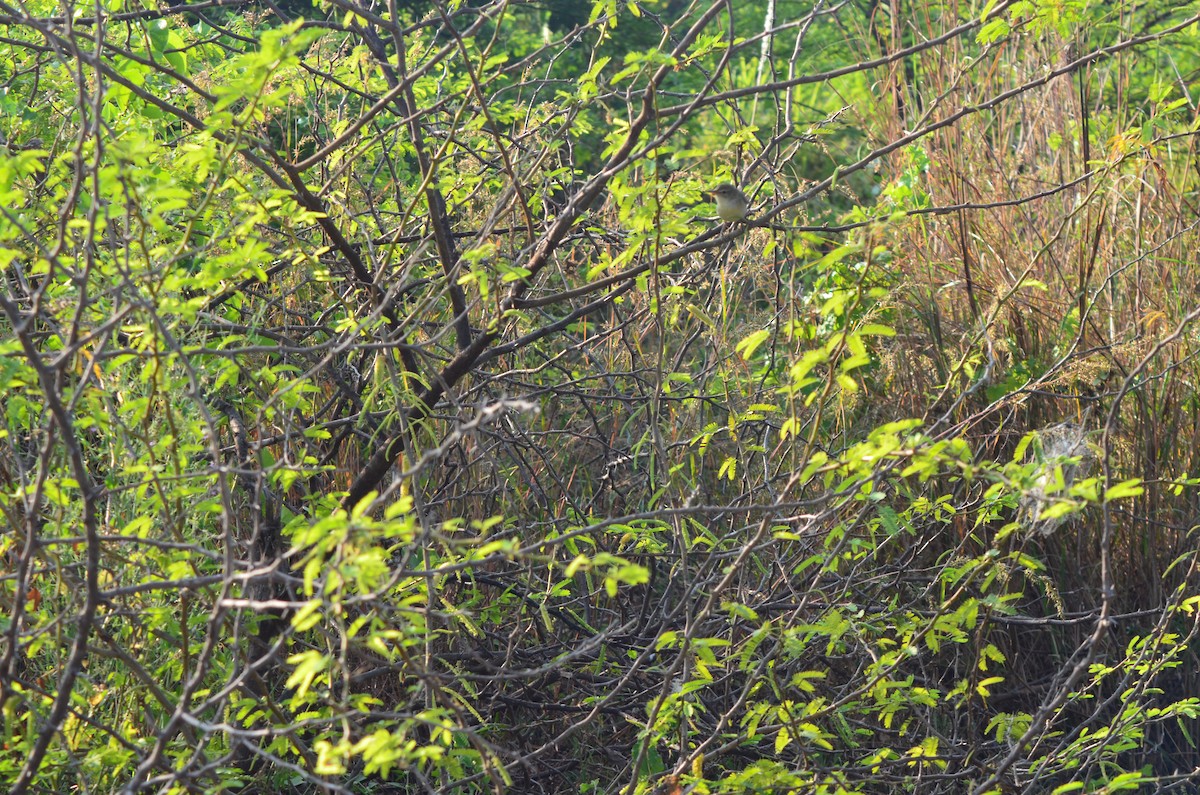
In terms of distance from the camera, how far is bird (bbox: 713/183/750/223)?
2.79 meters

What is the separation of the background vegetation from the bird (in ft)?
0.21

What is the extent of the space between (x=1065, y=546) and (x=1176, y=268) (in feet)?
3.11

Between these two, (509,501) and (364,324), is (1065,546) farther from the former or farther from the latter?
(364,324)

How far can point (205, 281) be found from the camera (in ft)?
6.78

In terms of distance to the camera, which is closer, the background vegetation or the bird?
the background vegetation

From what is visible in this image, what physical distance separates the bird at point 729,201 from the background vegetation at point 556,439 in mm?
65

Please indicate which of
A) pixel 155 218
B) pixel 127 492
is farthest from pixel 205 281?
pixel 127 492

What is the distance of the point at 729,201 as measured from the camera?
110 inches

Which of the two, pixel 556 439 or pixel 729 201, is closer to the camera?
pixel 729 201

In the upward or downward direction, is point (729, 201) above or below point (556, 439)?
above

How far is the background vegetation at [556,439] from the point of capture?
1.96 meters

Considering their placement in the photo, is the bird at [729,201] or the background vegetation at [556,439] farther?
the bird at [729,201]

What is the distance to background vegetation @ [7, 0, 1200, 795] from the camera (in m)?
1.96

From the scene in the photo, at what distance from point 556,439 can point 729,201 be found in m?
1.12
